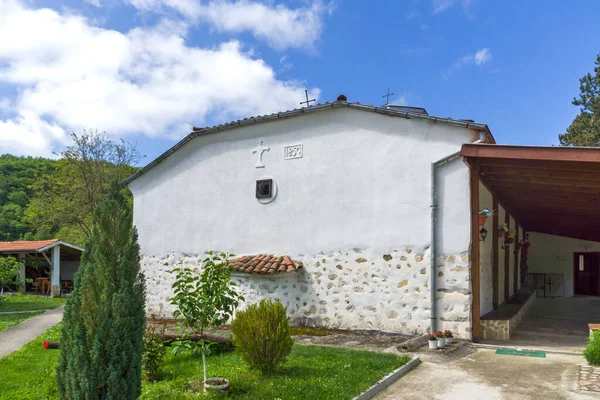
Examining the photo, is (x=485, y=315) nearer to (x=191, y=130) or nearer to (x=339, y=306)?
(x=339, y=306)

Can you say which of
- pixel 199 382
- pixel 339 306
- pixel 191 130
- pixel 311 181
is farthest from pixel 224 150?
pixel 199 382

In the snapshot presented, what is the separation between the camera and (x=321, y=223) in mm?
9656

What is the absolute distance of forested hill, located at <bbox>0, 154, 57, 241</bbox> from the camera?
3197 centimetres

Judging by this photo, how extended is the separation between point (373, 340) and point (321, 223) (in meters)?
2.63

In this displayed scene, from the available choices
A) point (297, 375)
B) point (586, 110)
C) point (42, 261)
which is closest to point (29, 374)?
point (297, 375)

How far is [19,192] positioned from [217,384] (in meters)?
34.4

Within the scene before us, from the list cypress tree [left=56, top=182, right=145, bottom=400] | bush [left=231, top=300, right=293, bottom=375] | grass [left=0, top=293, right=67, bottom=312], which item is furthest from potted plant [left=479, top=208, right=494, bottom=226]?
grass [left=0, top=293, right=67, bottom=312]

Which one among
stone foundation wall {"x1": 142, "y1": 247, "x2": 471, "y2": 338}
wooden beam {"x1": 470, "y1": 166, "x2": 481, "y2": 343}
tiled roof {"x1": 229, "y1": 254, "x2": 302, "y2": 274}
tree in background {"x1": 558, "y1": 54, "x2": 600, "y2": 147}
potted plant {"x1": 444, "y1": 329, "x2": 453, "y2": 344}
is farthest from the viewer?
tree in background {"x1": 558, "y1": 54, "x2": 600, "y2": 147}

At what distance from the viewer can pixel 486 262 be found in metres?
10.1

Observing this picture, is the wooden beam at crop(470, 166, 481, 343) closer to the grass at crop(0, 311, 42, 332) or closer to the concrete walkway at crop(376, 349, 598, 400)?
the concrete walkway at crop(376, 349, 598, 400)

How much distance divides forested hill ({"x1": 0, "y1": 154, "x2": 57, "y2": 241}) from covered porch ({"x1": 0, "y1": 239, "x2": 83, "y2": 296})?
32.5ft

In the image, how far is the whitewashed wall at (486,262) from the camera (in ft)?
31.0

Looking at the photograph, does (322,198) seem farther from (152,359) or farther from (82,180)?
(82,180)

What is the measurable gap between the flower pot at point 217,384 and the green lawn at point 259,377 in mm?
95
